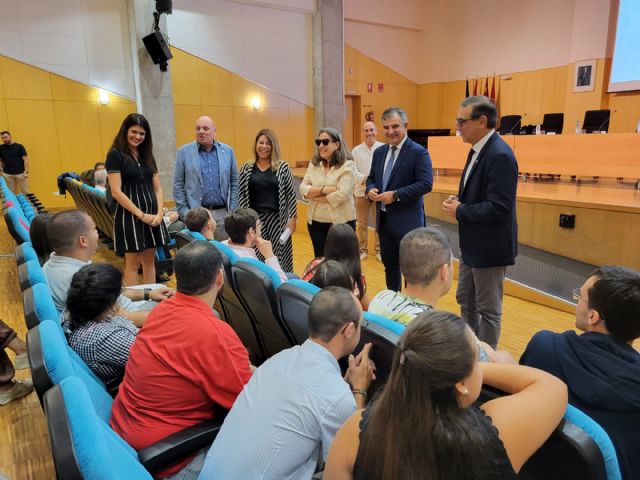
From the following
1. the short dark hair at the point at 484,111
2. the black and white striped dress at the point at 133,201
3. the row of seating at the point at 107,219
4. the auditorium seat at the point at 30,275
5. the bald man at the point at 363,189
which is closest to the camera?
the auditorium seat at the point at 30,275

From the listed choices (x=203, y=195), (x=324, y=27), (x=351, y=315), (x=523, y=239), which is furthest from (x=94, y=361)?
(x=324, y=27)

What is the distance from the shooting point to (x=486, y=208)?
2240 mm

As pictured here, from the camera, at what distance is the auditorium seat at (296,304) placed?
157cm

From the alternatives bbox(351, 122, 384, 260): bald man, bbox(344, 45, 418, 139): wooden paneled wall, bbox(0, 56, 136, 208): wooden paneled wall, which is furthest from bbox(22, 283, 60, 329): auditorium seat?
bbox(344, 45, 418, 139): wooden paneled wall

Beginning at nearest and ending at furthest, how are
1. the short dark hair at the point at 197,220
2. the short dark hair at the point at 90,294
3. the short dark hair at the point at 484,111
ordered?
the short dark hair at the point at 90,294, the short dark hair at the point at 484,111, the short dark hair at the point at 197,220

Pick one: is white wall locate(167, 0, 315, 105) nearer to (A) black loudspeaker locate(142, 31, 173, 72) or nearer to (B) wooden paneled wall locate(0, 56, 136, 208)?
(A) black loudspeaker locate(142, 31, 173, 72)

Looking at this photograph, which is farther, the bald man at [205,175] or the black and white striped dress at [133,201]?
the bald man at [205,175]

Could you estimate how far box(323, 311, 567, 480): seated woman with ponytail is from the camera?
762 millimetres

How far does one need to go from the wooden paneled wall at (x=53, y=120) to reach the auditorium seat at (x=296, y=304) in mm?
8043

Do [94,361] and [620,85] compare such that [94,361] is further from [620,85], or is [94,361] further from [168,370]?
[620,85]

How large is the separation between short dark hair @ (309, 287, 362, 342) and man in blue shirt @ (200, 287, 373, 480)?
0.20ft

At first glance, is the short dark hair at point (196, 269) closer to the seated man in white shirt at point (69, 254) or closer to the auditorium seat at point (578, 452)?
the seated man in white shirt at point (69, 254)

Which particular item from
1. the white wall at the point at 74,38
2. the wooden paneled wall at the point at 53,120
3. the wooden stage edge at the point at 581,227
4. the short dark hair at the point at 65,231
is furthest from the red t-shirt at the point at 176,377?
the white wall at the point at 74,38

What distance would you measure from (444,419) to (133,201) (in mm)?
2771
